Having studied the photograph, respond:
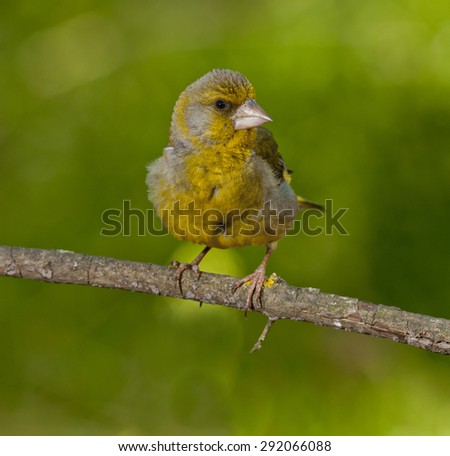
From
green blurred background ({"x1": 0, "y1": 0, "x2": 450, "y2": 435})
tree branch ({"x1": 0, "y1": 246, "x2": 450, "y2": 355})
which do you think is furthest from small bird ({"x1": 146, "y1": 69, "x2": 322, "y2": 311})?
green blurred background ({"x1": 0, "y1": 0, "x2": 450, "y2": 435})

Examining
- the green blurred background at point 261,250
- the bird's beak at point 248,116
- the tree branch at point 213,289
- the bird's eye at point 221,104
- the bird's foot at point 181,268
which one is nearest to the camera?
the tree branch at point 213,289

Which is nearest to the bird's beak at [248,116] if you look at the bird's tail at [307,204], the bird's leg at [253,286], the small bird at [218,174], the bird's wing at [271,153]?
the small bird at [218,174]

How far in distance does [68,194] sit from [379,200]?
173 centimetres

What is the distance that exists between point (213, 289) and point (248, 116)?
888 millimetres

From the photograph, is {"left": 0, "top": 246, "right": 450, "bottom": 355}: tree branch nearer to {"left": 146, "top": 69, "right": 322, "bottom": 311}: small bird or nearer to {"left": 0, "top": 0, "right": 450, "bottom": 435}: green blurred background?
{"left": 146, "top": 69, "right": 322, "bottom": 311}: small bird

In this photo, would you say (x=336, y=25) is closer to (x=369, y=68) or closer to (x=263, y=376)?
(x=369, y=68)

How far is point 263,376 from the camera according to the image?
427 cm

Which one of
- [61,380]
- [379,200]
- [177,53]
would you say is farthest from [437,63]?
[61,380]

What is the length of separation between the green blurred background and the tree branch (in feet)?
2.12

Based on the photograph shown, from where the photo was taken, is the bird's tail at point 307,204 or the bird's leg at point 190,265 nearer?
the bird's leg at point 190,265

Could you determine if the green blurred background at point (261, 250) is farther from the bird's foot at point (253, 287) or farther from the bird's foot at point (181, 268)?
the bird's foot at point (253, 287)

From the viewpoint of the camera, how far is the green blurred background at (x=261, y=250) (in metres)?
4.22

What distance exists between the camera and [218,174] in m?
4.02

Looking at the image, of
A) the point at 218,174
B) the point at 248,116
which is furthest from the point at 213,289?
the point at 248,116
